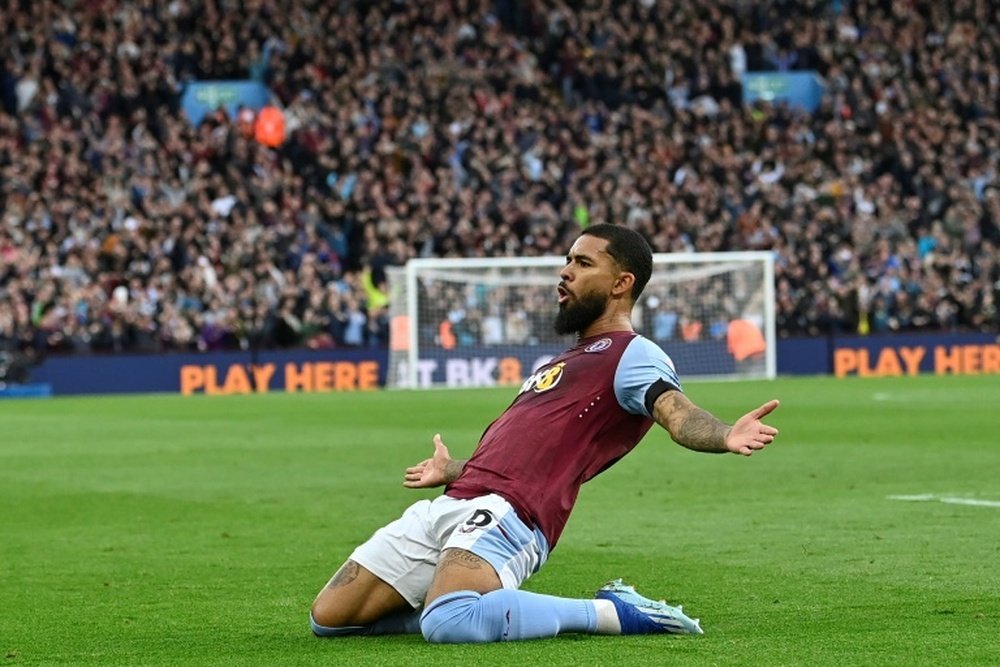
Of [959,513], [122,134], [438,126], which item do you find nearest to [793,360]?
[438,126]

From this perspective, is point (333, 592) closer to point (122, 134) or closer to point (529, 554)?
point (529, 554)

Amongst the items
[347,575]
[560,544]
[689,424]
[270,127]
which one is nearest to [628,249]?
[689,424]

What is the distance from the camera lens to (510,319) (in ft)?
125

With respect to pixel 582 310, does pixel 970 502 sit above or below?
below

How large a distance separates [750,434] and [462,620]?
1.37 meters

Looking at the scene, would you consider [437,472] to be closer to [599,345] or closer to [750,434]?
[599,345]

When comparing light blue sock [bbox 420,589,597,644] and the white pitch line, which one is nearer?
light blue sock [bbox 420,589,597,644]

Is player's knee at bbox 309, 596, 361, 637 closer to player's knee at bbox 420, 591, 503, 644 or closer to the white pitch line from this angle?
player's knee at bbox 420, 591, 503, 644

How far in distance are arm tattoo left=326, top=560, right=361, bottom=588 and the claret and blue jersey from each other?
1.65 feet

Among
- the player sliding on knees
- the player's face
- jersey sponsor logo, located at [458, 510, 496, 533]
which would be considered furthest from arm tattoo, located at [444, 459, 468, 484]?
the player's face

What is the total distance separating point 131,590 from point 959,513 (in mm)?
5969

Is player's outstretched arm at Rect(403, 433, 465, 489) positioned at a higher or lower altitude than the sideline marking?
higher

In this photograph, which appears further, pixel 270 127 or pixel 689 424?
pixel 270 127

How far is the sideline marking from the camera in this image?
13617 mm
